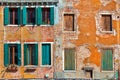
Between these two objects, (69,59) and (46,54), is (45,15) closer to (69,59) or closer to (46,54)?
(46,54)

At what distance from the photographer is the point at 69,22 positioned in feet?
→ 190

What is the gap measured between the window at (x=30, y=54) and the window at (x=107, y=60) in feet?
15.1

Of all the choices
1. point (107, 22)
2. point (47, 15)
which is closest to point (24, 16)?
point (47, 15)

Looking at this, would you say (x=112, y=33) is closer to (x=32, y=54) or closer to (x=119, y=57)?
(x=119, y=57)

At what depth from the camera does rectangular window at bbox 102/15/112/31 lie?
190 ft

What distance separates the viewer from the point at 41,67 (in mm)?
57312

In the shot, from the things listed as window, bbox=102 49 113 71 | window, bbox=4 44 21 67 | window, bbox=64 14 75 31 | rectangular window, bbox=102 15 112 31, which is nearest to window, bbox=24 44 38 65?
window, bbox=4 44 21 67

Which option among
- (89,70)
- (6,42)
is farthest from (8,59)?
(89,70)

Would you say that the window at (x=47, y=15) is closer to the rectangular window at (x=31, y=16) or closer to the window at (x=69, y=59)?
the rectangular window at (x=31, y=16)

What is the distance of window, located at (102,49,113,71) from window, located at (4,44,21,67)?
18.9 feet

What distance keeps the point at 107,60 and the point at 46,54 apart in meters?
4.16

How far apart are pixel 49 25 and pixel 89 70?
408cm

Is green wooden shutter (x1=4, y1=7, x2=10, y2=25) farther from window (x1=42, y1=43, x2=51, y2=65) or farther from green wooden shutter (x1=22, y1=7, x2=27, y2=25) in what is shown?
window (x1=42, y1=43, x2=51, y2=65)

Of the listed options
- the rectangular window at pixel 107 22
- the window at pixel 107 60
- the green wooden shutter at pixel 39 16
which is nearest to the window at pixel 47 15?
the green wooden shutter at pixel 39 16
